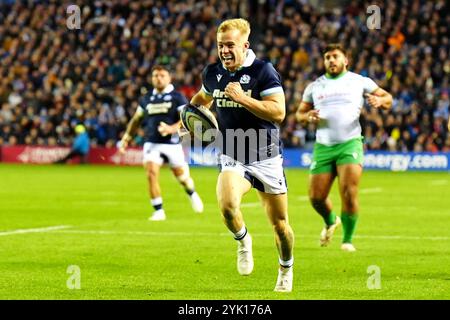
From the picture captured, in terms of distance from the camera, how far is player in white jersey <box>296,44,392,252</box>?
14.4 meters

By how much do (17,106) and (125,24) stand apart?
5898 mm

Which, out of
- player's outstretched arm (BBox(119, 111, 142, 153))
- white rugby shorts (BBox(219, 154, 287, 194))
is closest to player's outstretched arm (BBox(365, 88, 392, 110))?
white rugby shorts (BBox(219, 154, 287, 194))

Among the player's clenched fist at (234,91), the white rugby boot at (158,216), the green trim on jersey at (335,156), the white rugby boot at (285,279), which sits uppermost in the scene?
the player's clenched fist at (234,91)

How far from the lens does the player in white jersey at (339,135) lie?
14.4 meters

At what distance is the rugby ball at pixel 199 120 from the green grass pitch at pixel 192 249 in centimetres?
154

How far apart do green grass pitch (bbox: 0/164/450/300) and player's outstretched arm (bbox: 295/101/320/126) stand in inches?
68.9

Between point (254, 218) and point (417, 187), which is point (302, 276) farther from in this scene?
point (417, 187)

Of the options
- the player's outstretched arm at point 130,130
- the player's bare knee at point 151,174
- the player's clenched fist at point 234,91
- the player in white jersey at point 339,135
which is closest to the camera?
the player's clenched fist at point 234,91

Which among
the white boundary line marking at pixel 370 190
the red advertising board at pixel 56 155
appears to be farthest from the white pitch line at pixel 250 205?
the red advertising board at pixel 56 155

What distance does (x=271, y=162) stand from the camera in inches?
410

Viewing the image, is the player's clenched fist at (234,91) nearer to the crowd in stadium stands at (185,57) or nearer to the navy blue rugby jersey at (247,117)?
the navy blue rugby jersey at (247,117)

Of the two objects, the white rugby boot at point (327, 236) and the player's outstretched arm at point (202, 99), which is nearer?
the player's outstretched arm at point (202, 99)

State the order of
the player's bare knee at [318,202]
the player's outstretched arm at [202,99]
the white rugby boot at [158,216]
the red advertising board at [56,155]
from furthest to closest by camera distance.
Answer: the red advertising board at [56,155] → the white rugby boot at [158,216] → the player's bare knee at [318,202] → the player's outstretched arm at [202,99]
